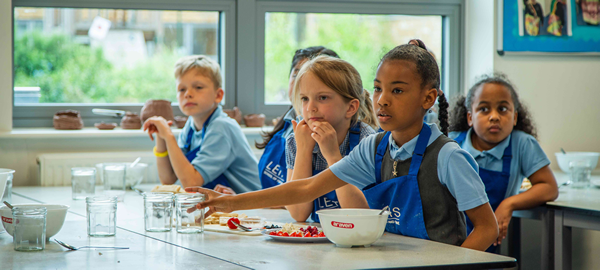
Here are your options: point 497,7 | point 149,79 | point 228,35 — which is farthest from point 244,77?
point 497,7

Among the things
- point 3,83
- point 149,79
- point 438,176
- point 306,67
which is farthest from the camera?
point 149,79

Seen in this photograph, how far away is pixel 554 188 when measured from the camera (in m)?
2.29

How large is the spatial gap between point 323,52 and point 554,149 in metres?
2.21

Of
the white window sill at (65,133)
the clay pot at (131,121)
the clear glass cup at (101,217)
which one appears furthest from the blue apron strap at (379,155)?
the clay pot at (131,121)

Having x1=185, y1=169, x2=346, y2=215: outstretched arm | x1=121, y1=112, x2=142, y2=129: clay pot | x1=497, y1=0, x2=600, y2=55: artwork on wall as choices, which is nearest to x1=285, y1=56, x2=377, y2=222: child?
x1=185, y1=169, x2=346, y2=215: outstretched arm

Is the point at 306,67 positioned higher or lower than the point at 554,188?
higher

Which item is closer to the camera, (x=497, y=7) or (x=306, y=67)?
(x=306, y=67)

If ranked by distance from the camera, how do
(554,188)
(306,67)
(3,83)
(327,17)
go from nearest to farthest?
(306,67) < (554,188) < (3,83) < (327,17)

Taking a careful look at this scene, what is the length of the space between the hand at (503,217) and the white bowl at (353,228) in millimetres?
1067

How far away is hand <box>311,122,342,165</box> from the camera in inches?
67.7

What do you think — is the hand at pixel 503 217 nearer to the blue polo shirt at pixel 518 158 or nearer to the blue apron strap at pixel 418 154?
the blue polo shirt at pixel 518 158

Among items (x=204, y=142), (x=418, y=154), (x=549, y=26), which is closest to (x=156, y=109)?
(x=204, y=142)

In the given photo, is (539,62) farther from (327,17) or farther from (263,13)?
(263,13)

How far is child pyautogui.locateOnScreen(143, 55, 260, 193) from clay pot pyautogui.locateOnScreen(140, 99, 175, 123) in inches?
30.9
